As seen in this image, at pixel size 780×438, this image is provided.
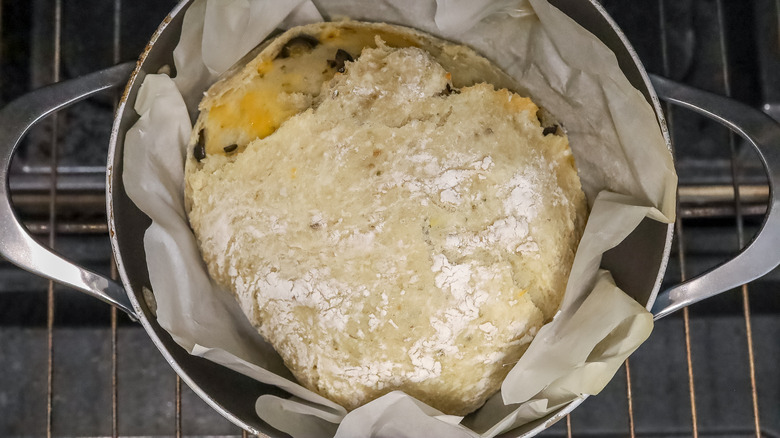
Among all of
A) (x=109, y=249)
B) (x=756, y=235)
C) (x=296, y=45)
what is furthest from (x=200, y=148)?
(x=756, y=235)

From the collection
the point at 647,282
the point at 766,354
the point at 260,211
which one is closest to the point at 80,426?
the point at 260,211

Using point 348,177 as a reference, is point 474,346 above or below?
below

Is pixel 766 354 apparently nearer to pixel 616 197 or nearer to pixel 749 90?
pixel 749 90

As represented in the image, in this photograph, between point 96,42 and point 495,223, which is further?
point 96,42

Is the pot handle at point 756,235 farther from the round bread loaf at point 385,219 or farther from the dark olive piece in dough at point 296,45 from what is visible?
the dark olive piece in dough at point 296,45

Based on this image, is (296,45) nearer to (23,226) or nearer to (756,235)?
(23,226)
